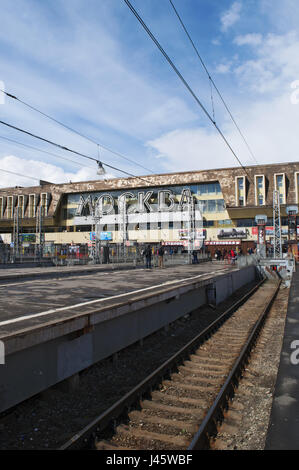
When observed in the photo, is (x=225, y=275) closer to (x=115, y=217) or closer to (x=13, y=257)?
(x=13, y=257)

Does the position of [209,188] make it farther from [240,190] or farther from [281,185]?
[281,185]

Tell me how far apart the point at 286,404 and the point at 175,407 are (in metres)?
1.70

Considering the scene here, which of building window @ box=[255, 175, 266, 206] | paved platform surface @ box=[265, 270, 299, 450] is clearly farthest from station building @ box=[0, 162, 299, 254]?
paved platform surface @ box=[265, 270, 299, 450]

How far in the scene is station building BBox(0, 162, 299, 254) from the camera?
2192 inches

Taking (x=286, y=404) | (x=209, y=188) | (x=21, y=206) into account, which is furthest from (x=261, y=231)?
(x=21, y=206)

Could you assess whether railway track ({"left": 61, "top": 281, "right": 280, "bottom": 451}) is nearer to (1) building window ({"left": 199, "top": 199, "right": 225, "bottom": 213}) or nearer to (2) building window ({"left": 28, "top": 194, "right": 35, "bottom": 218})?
(1) building window ({"left": 199, "top": 199, "right": 225, "bottom": 213})

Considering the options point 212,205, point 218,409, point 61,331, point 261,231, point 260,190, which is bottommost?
point 218,409

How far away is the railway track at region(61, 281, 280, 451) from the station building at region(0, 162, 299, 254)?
136ft

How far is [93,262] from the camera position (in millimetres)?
34531

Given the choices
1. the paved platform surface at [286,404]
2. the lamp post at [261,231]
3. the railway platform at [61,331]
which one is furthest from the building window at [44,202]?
the paved platform surface at [286,404]

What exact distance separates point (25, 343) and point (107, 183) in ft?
209

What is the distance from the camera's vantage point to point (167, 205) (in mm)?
62406

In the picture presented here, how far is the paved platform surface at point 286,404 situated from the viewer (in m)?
3.60

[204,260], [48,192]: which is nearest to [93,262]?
[204,260]
